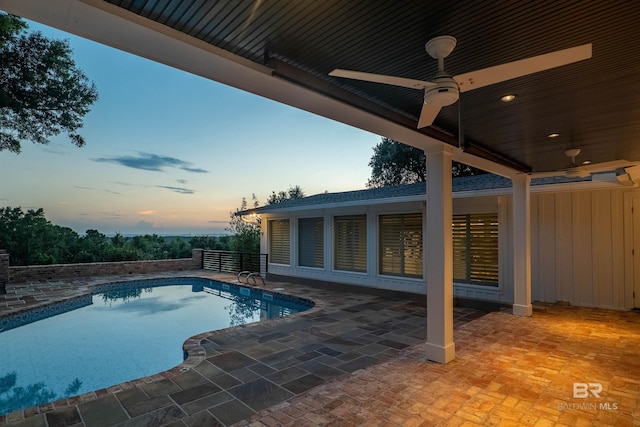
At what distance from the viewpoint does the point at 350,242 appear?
10570 millimetres

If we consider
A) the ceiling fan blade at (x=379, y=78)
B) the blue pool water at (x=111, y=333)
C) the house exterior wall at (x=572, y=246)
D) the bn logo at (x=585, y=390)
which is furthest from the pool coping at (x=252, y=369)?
the ceiling fan blade at (x=379, y=78)

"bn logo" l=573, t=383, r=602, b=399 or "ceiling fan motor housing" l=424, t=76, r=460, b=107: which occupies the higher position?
"ceiling fan motor housing" l=424, t=76, r=460, b=107

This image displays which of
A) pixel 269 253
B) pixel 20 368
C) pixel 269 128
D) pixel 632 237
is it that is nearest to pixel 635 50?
pixel 632 237

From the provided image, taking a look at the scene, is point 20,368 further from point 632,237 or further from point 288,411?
point 632,237

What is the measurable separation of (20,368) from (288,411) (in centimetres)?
471

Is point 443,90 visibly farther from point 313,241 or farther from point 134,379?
point 313,241

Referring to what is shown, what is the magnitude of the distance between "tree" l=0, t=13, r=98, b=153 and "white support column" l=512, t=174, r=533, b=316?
40.8 ft

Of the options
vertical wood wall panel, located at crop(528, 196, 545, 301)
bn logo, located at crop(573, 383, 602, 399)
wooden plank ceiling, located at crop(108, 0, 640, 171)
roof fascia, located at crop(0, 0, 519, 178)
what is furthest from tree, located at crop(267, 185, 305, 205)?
bn logo, located at crop(573, 383, 602, 399)

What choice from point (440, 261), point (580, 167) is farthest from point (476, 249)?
point (440, 261)

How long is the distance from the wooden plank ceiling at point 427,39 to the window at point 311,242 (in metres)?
7.73

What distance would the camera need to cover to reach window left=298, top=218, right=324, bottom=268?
11430mm

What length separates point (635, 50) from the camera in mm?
2568

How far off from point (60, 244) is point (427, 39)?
730 inches

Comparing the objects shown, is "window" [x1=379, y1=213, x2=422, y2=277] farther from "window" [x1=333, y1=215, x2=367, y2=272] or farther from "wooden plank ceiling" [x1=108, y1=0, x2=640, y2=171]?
"wooden plank ceiling" [x1=108, y1=0, x2=640, y2=171]
